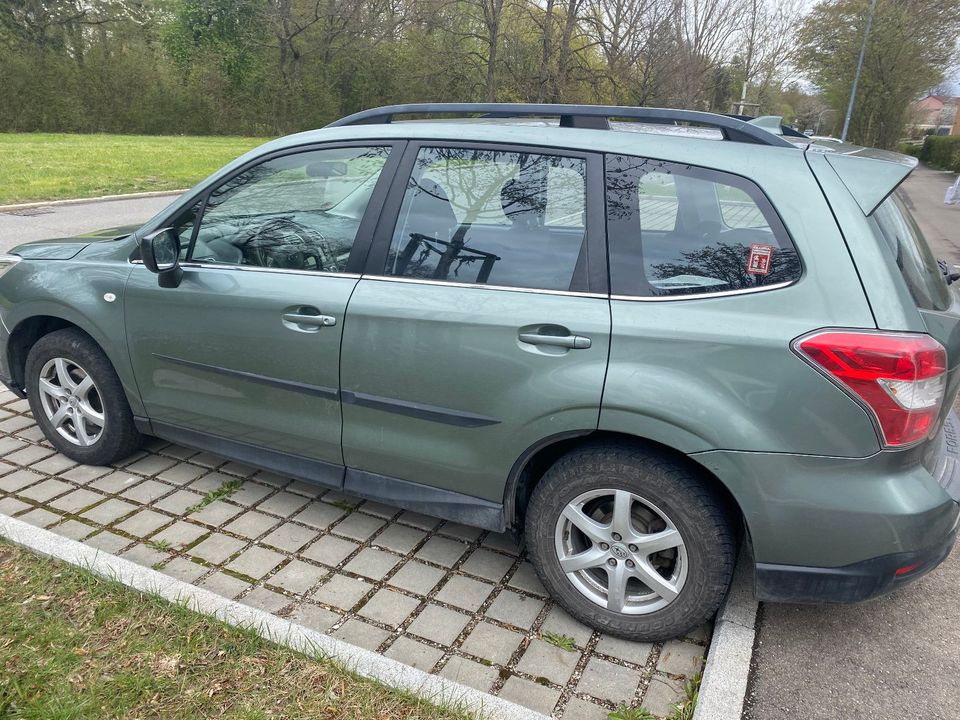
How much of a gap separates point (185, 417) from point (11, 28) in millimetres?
35875

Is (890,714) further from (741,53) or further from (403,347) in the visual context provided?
(741,53)

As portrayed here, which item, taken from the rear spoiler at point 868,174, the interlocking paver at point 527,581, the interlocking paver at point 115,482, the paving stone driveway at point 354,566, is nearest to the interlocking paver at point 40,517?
the paving stone driveway at point 354,566

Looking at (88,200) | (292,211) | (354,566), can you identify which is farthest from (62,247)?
(88,200)

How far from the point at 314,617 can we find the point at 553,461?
1.07 m

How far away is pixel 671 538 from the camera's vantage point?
2.51 m

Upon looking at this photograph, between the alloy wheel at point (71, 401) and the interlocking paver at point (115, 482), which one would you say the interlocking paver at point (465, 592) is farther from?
the alloy wheel at point (71, 401)

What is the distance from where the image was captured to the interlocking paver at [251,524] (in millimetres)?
3338

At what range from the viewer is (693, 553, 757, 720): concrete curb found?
7.63 ft

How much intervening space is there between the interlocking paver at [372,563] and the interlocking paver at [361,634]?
299 millimetres

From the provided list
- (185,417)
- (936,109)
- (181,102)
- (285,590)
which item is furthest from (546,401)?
(936,109)

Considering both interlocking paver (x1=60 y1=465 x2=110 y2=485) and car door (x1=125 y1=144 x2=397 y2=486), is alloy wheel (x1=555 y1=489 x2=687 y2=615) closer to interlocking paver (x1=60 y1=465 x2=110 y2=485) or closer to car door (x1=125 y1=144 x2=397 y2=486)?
car door (x1=125 y1=144 x2=397 y2=486)

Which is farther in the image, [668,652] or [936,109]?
[936,109]

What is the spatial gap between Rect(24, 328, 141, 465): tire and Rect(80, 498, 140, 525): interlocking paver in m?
0.37

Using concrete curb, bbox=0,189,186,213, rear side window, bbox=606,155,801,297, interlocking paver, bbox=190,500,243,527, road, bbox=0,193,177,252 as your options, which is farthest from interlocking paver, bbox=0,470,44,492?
concrete curb, bbox=0,189,186,213
